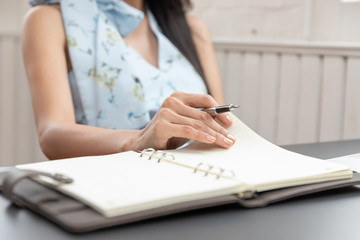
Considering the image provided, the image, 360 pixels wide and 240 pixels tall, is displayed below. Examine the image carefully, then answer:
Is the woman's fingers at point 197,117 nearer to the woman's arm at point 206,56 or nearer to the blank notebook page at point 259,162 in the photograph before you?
the blank notebook page at point 259,162

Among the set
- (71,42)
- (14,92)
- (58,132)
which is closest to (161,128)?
(58,132)

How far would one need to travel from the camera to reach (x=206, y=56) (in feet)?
5.49

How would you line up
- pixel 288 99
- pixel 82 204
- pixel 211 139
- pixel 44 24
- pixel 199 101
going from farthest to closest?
1. pixel 288 99
2. pixel 44 24
3. pixel 199 101
4. pixel 211 139
5. pixel 82 204

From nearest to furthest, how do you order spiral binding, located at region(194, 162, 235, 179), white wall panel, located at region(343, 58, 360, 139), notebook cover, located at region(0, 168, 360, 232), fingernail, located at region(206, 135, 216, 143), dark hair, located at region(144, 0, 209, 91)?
1. notebook cover, located at region(0, 168, 360, 232)
2. spiral binding, located at region(194, 162, 235, 179)
3. fingernail, located at region(206, 135, 216, 143)
4. dark hair, located at region(144, 0, 209, 91)
5. white wall panel, located at region(343, 58, 360, 139)

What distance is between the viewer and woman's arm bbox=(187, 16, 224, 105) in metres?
1.63

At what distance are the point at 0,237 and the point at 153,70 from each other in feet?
3.30

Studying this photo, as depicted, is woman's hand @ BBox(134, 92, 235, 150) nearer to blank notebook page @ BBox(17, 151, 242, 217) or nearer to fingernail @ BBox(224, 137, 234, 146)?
fingernail @ BBox(224, 137, 234, 146)

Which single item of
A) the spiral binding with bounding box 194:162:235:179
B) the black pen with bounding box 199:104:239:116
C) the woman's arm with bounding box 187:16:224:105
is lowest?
the spiral binding with bounding box 194:162:235:179

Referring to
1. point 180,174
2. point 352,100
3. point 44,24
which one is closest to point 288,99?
point 352,100

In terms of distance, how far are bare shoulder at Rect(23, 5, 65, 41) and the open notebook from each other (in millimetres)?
693

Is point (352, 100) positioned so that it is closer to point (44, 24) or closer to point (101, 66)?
point (101, 66)

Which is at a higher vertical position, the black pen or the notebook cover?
the black pen

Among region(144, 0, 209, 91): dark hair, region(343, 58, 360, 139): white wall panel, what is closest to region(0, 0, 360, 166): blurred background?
region(343, 58, 360, 139): white wall panel

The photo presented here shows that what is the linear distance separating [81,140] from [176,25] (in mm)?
680
